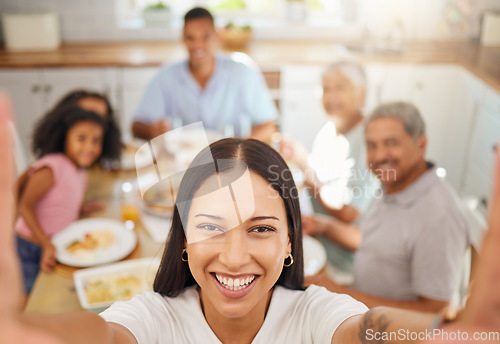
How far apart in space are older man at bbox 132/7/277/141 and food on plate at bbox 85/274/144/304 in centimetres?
72

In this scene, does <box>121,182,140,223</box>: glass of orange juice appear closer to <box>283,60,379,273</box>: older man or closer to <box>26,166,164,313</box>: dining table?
<box>26,166,164,313</box>: dining table

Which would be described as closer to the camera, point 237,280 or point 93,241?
point 237,280

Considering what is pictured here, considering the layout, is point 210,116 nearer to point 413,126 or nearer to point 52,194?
point 52,194

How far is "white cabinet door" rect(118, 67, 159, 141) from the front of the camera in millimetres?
2156

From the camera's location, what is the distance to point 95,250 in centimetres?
101

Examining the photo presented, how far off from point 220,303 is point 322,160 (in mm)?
490

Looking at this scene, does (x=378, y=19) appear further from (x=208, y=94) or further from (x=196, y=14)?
(x=196, y=14)

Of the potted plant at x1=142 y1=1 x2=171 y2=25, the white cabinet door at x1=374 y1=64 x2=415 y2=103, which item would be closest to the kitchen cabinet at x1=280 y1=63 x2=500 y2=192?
the white cabinet door at x1=374 y1=64 x2=415 y2=103

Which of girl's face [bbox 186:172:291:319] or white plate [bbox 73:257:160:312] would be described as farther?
white plate [bbox 73:257:160:312]

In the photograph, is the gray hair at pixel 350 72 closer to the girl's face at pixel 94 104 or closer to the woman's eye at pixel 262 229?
the girl's face at pixel 94 104

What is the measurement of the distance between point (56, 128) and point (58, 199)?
0.16 meters

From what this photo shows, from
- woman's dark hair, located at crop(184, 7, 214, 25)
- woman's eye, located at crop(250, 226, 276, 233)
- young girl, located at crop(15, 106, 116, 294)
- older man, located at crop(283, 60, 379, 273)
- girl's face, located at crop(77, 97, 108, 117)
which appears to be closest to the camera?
woman's eye, located at crop(250, 226, 276, 233)

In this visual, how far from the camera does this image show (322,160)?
2.86 feet

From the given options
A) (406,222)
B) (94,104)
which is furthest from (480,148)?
(94,104)
